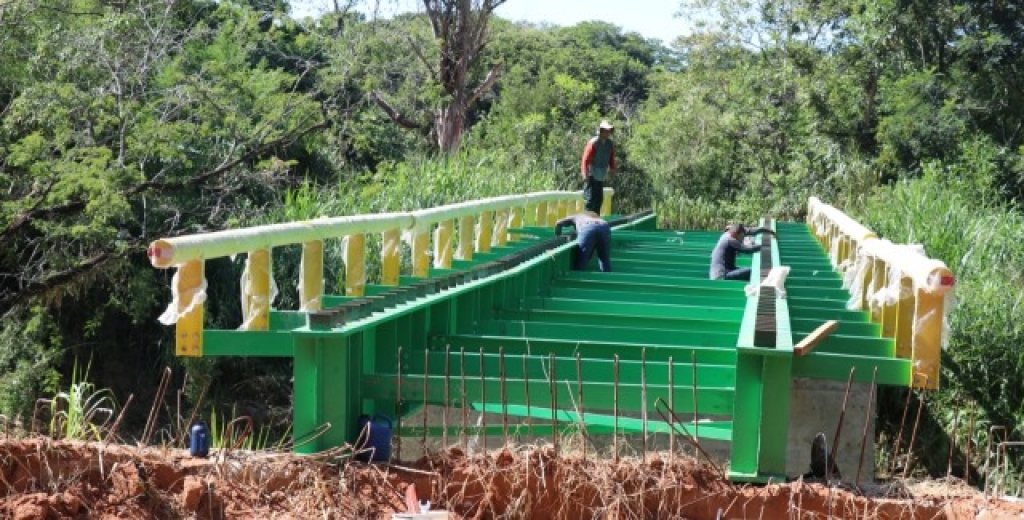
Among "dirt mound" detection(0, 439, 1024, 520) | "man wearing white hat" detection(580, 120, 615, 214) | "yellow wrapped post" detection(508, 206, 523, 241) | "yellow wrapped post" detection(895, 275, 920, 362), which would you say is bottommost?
"dirt mound" detection(0, 439, 1024, 520)

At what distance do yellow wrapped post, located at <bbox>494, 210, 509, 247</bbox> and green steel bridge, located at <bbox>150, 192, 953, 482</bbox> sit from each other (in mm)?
1596

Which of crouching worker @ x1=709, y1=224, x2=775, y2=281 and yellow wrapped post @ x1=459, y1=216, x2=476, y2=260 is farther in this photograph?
crouching worker @ x1=709, y1=224, x2=775, y2=281

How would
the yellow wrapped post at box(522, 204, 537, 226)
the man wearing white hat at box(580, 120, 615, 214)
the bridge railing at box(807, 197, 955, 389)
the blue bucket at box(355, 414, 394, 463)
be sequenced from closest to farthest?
the blue bucket at box(355, 414, 394, 463) → the bridge railing at box(807, 197, 955, 389) → the yellow wrapped post at box(522, 204, 537, 226) → the man wearing white hat at box(580, 120, 615, 214)

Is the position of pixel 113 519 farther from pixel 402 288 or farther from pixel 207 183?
pixel 207 183

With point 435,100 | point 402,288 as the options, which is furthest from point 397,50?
point 402,288

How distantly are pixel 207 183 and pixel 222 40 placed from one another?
2.05 metres

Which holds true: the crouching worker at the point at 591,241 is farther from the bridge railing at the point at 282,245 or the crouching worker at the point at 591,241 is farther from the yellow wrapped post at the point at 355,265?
the yellow wrapped post at the point at 355,265

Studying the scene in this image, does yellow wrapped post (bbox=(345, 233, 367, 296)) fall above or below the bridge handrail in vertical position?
below

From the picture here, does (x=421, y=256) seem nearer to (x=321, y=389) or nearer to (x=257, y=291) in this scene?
(x=257, y=291)

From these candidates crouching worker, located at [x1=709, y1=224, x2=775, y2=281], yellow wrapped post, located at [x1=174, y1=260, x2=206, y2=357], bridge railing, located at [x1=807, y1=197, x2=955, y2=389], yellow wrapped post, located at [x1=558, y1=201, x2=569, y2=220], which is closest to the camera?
yellow wrapped post, located at [x1=174, y1=260, x2=206, y2=357]

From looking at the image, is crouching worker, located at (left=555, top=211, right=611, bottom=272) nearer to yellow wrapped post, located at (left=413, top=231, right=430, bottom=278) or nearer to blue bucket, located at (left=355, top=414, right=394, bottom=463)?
yellow wrapped post, located at (left=413, top=231, right=430, bottom=278)

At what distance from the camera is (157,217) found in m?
15.8

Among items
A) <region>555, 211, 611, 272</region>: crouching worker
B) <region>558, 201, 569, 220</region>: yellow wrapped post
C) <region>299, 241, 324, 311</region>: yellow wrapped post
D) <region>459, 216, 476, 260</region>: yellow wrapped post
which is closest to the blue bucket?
<region>299, 241, 324, 311</region>: yellow wrapped post

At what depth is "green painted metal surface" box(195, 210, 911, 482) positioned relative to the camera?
532 centimetres
